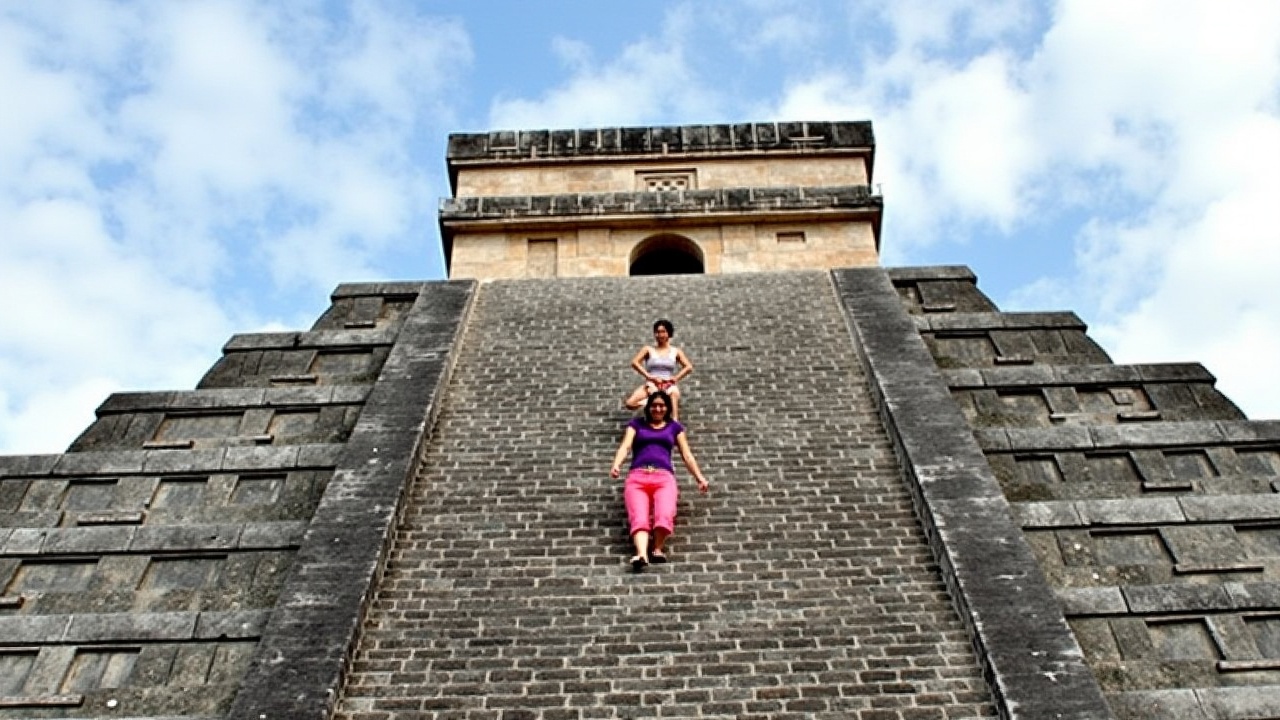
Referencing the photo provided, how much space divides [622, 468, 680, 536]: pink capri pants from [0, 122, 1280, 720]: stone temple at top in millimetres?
292

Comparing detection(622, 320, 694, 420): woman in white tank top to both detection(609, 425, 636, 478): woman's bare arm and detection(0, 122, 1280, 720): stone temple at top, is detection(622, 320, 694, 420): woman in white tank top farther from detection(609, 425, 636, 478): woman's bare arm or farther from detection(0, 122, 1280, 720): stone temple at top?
detection(609, 425, 636, 478): woman's bare arm

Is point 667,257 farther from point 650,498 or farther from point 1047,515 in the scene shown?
point 1047,515

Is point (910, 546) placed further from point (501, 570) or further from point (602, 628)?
point (501, 570)

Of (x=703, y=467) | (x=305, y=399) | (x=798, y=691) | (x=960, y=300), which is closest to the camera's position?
(x=798, y=691)

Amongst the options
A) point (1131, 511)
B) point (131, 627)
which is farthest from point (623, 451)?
point (1131, 511)

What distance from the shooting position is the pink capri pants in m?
8.21

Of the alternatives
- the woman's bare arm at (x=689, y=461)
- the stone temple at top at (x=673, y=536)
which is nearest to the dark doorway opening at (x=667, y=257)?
the stone temple at top at (x=673, y=536)

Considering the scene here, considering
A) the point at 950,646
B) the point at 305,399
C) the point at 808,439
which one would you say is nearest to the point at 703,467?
the point at 808,439

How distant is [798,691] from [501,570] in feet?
7.59

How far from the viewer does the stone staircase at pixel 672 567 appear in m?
7.05

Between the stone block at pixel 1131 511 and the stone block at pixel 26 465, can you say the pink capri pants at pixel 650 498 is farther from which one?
the stone block at pixel 26 465

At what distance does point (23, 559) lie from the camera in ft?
28.1

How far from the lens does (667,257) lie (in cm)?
1614

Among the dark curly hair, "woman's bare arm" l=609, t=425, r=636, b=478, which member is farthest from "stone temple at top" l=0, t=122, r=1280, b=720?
the dark curly hair
